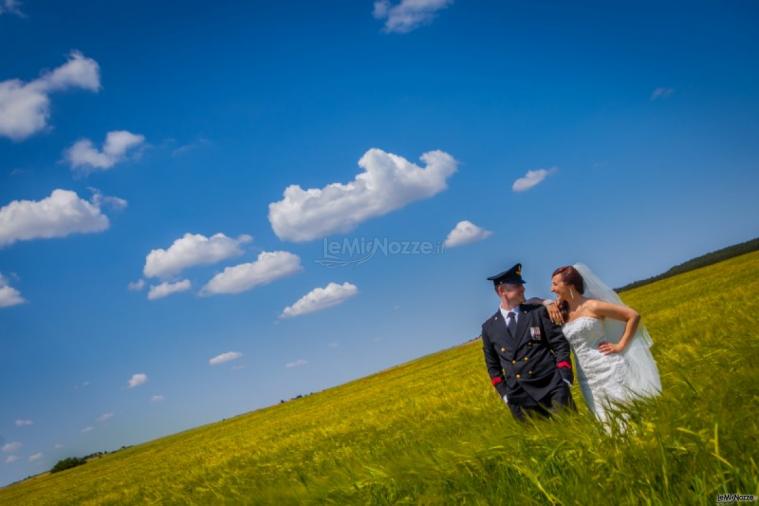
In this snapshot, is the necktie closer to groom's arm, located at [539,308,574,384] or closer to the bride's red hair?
groom's arm, located at [539,308,574,384]

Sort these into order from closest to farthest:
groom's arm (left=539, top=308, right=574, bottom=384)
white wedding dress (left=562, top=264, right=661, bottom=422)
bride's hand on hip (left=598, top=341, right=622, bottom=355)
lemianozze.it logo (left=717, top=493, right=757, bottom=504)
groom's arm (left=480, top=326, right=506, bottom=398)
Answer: lemianozze.it logo (left=717, top=493, right=757, bottom=504) → white wedding dress (left=562, top=264, right=661, bottom=422) → bride's hand on hip (left=598, top=341, right=622, bottom=355) → groom's arm (left=539, top=308, right=574, bottom=384) → groom's arm (left=480, top=326, right=506, bottom=398)

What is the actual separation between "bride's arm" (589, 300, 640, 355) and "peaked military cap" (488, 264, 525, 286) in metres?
0.83

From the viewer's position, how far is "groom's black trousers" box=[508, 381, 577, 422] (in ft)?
18.5

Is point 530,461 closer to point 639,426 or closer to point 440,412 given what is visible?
point 639,426

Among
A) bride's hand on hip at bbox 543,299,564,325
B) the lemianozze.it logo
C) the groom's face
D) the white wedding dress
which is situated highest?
the groom's face

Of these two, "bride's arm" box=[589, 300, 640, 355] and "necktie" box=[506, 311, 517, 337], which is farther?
"necktie" box=[506, 311, 517, 337]

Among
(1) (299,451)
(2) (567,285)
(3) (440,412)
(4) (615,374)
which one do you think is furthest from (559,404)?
(1) (299,451)

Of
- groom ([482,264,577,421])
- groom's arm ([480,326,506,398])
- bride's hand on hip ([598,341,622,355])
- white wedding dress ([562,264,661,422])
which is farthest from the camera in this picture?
groom's arm ([480,326,506,398])

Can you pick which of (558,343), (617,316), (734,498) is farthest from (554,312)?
(734,498)

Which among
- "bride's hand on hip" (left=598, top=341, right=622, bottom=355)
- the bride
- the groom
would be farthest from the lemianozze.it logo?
the groom

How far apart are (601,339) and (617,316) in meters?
0.29

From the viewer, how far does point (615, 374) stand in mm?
5418

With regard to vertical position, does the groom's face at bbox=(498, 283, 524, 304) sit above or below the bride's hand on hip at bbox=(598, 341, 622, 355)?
above

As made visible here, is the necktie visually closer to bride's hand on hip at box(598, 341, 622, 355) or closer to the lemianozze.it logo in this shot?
bride's hand on hip at box(598, 341, 622, 355)
